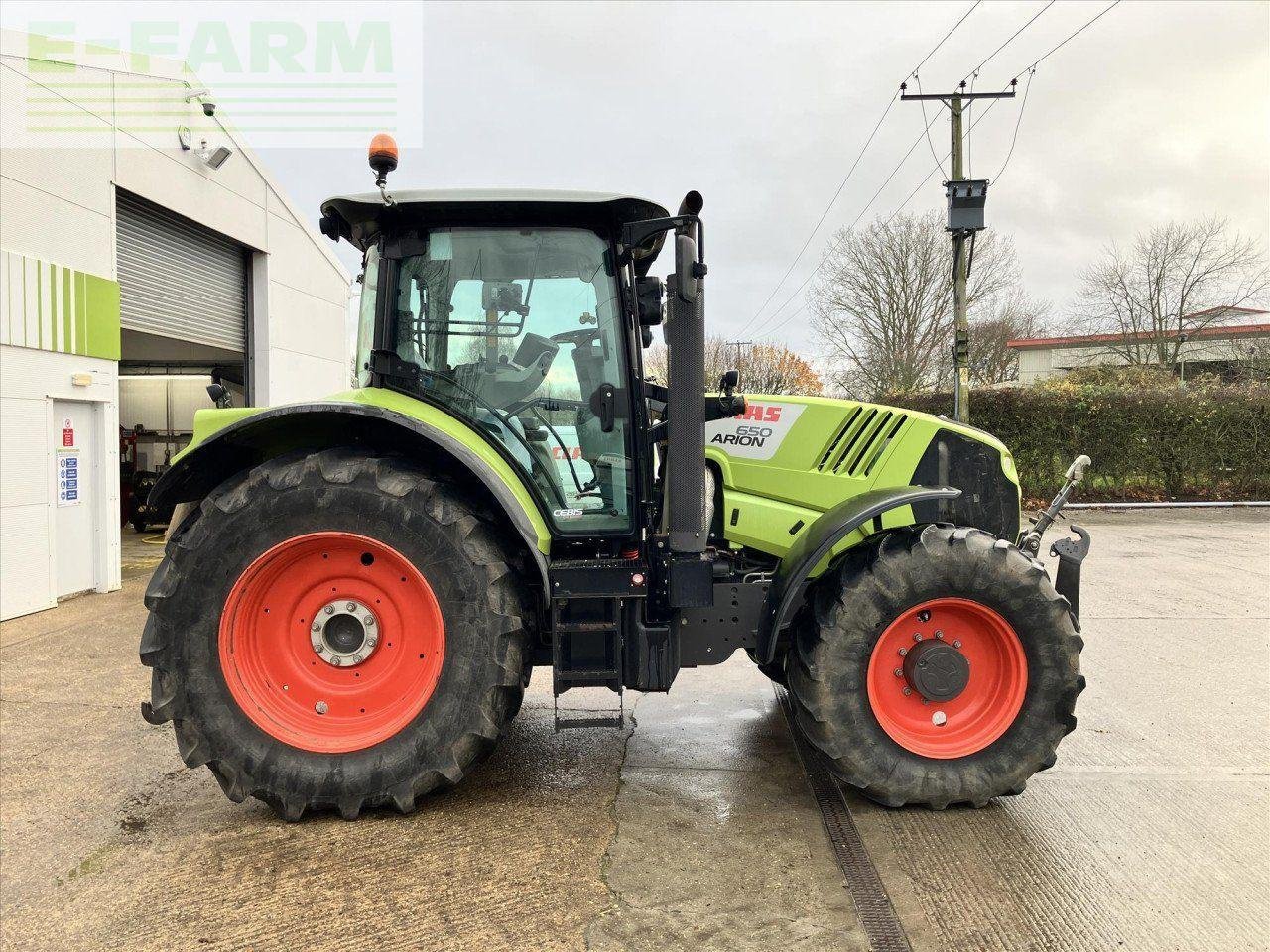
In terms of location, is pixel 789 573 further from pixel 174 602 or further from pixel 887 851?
pixel 174 602

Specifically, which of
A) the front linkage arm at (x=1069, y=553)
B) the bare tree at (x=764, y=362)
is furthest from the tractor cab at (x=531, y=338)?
the bare tree at (x=764, y=362)

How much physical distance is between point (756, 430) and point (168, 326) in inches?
311

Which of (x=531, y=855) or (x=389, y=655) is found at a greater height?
(x=389, y=655)

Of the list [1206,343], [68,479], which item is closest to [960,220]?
[68,479]

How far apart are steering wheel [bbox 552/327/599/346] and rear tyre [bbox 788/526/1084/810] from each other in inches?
52.8

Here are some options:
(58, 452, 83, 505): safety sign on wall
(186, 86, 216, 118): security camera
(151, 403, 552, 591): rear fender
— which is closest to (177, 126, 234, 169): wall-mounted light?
(186, 86, 216, 118): security camera

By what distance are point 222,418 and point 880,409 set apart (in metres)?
2.80

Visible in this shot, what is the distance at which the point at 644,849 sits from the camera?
279 cm

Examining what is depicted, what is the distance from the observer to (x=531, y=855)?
2.73 meters

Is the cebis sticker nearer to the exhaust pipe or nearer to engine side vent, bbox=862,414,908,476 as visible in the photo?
engine side vent, bbox=862,414,908,476

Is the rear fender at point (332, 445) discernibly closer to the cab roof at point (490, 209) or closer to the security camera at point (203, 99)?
the cab roof at point (490, 209)

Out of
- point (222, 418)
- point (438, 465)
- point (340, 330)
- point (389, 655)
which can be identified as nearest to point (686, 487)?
point (438, 465)

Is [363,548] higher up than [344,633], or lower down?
higher up

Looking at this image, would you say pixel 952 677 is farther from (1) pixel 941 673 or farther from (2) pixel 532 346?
(2) pixel 532 346
